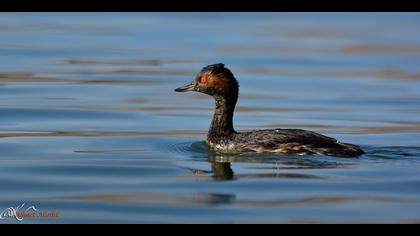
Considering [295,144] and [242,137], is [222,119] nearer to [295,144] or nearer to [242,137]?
[242,137]

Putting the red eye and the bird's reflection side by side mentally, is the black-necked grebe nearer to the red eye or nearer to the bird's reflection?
the red eye

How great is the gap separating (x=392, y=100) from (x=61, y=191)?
26.9 ft

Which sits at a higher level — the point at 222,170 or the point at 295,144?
the point at 295,144

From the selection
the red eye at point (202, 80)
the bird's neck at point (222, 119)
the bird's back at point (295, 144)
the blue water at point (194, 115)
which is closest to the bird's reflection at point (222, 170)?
the blue water at point (194, 115)

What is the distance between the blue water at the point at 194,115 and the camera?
11.8m

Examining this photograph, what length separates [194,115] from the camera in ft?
58.6

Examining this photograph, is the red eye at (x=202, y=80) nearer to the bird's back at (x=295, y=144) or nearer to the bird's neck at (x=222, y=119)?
the bird's neck at (x=222, y=119)

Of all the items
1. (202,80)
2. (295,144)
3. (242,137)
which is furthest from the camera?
(202,80)

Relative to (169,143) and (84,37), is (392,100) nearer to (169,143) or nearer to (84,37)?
(169,143)

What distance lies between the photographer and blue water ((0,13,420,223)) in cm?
1175

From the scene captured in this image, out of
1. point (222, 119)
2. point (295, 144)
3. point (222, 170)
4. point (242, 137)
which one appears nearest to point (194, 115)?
point (222, 119)

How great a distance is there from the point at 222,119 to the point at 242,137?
2.10ft

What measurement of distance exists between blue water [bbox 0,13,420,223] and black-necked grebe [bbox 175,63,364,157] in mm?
132

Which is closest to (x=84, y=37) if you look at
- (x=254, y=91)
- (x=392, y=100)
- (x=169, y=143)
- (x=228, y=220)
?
(x=254, y=91)
